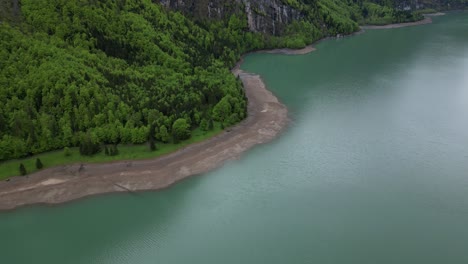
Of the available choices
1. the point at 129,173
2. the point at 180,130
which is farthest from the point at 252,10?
the point at 129,173

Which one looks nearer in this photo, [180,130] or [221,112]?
[180,130]

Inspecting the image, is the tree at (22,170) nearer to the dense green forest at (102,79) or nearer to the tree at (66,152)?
the dense green forest at (102,79)

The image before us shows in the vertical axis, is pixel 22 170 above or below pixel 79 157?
above

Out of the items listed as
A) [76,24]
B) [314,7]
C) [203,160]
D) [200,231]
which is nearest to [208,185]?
[203,160]

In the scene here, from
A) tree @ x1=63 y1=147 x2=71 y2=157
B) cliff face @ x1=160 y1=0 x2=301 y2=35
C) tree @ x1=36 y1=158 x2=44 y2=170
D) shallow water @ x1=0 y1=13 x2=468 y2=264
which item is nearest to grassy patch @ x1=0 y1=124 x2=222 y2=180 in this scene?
tree @ x1=63 y1=147 x2=71 y2=157

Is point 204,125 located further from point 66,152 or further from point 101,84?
point 66,152

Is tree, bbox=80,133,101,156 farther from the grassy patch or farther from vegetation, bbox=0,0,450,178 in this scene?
the grassy patch
